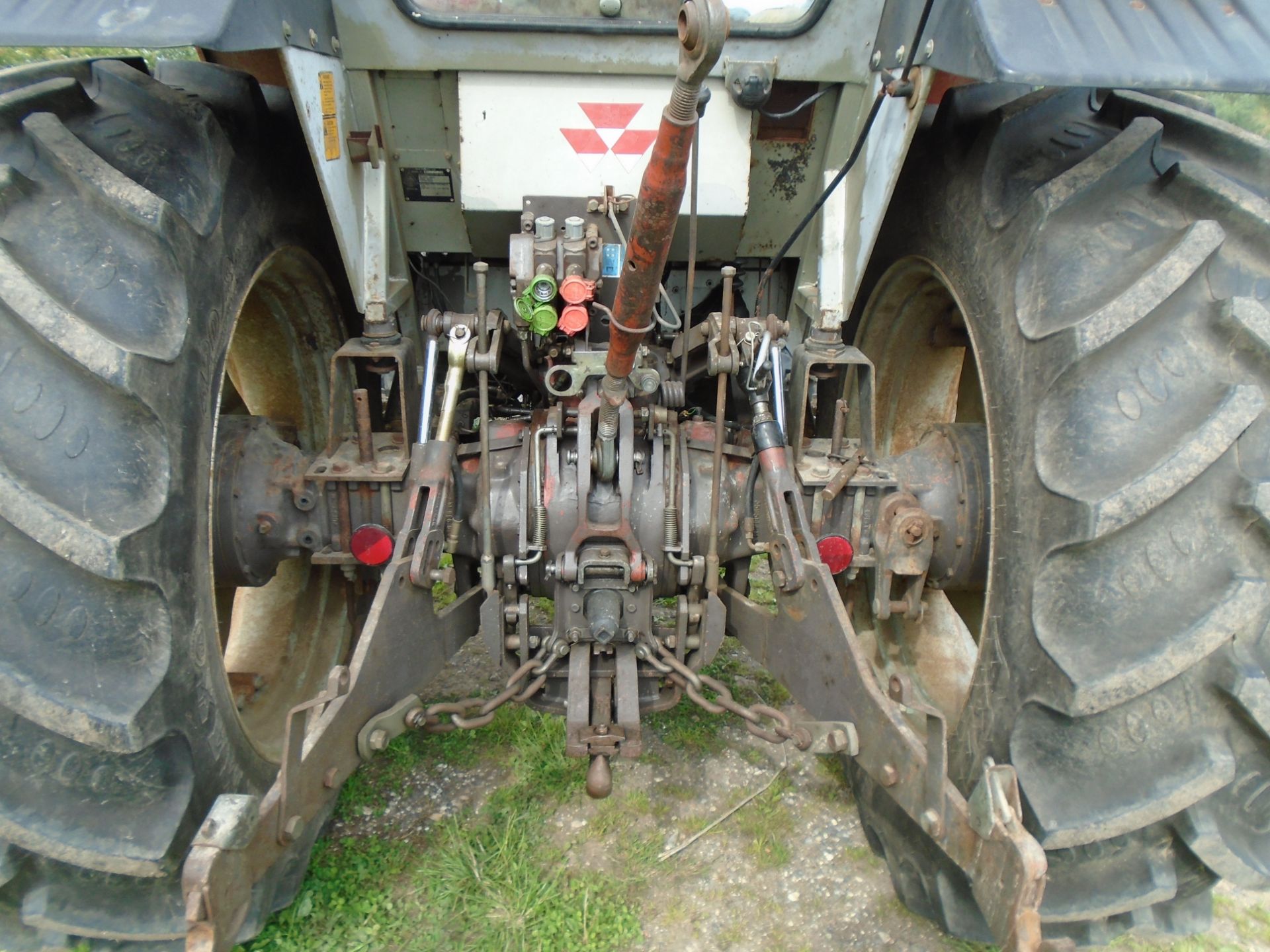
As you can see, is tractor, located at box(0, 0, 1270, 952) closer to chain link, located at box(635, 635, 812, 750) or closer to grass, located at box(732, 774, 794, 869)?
chain link, located at box(635, 635, 812, 750)

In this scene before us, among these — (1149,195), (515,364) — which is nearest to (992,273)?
(1149,195)

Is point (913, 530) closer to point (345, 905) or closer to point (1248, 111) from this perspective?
point (345, 905)

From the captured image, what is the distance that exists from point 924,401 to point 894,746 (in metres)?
1.63

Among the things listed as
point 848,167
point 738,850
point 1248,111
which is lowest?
point 738,850

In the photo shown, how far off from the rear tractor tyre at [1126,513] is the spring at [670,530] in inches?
28.5

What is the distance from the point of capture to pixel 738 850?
2.26 metres

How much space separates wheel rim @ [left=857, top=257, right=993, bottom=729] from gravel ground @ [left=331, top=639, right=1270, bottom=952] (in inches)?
17.1

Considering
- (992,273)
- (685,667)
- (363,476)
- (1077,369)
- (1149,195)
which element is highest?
(1149,195)

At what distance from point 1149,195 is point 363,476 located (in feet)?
5.76

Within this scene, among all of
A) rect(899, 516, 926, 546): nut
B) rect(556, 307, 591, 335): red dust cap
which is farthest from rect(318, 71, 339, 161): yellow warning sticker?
rect(899, 516, 926, 546): nut

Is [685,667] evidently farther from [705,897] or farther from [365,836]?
[365,836]

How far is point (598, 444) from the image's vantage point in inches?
77.7

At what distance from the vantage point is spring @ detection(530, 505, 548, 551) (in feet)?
6.56

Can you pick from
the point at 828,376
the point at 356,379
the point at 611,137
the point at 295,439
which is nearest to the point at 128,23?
the point at 356,379
